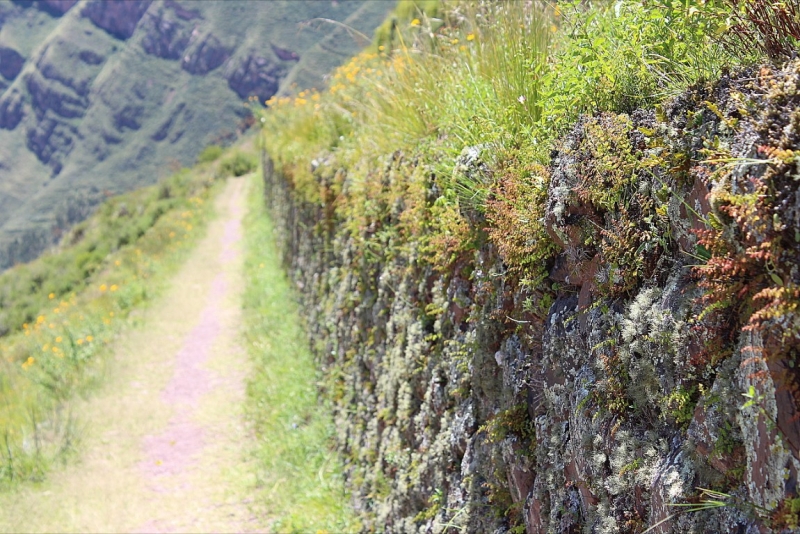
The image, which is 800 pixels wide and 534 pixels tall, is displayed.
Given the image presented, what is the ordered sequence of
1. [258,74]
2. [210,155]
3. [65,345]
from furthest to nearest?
[258,74] < [210,155] < [65,345]

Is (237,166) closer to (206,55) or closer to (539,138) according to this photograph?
(539,138)

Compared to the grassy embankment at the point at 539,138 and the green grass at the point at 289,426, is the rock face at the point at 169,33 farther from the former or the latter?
the grassy embankment at the point at 539,138

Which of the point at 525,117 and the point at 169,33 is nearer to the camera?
the point at 525,117

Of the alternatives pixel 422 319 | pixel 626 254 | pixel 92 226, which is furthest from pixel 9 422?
pixel 92 226

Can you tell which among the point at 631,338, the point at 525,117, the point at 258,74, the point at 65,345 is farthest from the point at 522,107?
the point at 258,74

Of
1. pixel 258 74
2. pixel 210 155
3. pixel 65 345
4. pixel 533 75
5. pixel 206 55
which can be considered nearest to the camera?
pixel 533 75

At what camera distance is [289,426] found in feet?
21.3

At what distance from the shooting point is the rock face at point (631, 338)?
1.34m

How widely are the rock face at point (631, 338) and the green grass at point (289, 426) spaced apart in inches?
68.7

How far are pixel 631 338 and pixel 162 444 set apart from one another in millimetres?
6392

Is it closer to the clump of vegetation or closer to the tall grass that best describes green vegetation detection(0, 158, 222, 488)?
the tall grass

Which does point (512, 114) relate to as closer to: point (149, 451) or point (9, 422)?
point (149, 451)

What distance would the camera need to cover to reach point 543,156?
2561 millimetres

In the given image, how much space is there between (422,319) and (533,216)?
1545 mm
